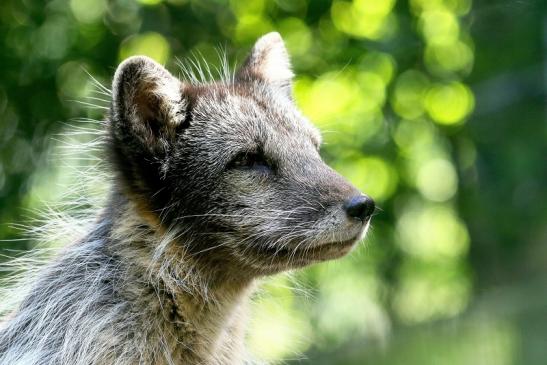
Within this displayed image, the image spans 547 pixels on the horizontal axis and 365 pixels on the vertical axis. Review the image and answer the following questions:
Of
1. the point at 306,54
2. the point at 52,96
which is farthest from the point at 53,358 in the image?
the point at 306,54

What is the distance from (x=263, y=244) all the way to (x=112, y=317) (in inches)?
41.1

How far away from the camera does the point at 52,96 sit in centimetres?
945

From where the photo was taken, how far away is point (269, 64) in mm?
6520

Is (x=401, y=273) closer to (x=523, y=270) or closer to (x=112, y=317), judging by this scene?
(x=523, y=270)

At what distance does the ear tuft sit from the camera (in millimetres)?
6379

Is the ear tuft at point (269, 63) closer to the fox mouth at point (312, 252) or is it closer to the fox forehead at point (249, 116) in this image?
the fox forehead at point (249, 116)

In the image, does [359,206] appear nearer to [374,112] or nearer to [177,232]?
[177,232]

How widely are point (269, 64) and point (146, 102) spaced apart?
1411 millimetres

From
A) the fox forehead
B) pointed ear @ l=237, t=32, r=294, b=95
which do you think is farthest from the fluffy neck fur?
pointed ear @ l=237, t=32, r=294, b=95

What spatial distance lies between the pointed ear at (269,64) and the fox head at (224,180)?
76cm

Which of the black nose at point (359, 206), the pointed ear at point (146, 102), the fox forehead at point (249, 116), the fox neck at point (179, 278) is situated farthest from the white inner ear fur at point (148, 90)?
the black nose at point (359, 206)

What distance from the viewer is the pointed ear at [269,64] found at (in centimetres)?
636

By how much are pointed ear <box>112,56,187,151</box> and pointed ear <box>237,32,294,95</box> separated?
3.07 ft

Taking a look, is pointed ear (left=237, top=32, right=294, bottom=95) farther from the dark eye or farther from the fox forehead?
the dark eye
